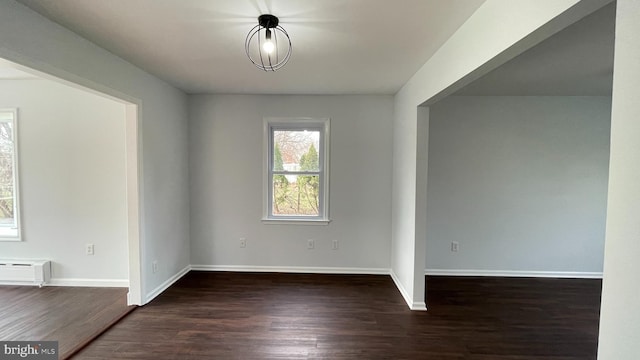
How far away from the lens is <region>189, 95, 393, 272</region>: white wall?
12.5ft

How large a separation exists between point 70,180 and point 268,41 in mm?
3106

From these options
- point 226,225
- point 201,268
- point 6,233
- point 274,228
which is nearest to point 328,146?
point 274,228

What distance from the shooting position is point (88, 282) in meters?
3.33

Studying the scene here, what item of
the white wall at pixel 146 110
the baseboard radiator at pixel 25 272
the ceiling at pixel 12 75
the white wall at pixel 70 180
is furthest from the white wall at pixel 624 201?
the baseboard radiator at pixel 25 272

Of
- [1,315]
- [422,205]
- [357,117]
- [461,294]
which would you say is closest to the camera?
[1,315]

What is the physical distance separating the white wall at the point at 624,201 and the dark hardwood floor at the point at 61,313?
323 cm

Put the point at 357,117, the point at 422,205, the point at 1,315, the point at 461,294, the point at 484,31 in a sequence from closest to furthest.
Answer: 1. the point at 484,31
2. the point at 1,315
3. the point at 422,205
4. the point at 461,294
5. the point at 357,117

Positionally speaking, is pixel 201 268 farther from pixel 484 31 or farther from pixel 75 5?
pixel 484 31

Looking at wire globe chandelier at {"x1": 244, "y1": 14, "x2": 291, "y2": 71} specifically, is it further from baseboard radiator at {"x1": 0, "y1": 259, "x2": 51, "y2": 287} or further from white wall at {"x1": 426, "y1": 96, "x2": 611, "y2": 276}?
baseboard radiator at {"x1": 0, "y1": 259, "x2": 51, "y2": 287}

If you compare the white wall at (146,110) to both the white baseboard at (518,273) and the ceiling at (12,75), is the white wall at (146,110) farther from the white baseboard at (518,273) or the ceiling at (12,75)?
the white baseboard at (518,273)

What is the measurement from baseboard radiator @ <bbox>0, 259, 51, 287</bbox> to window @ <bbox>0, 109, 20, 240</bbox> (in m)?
0.31

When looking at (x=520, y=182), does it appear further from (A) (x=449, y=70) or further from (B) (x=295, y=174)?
(B) (x=295, y=174)

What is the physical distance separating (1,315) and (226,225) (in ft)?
7.30

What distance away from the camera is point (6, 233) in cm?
333
